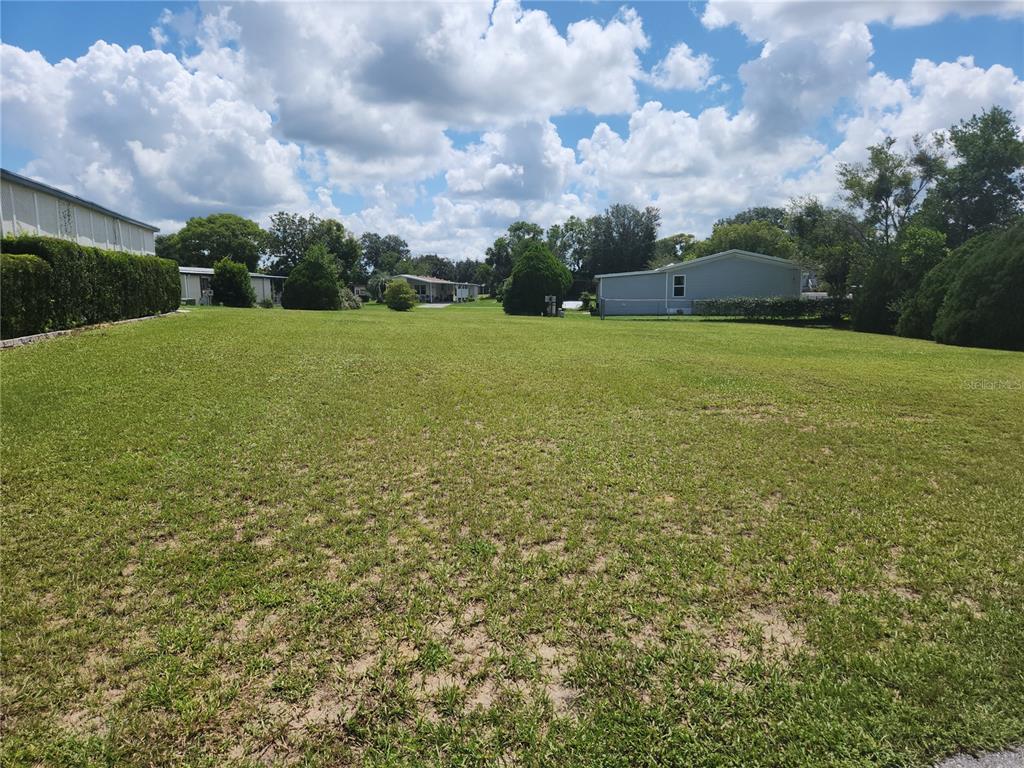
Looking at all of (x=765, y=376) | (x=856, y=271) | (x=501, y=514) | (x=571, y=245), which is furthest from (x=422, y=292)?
(x=501, y=514)

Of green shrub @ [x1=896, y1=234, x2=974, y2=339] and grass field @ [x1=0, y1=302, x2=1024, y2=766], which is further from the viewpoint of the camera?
green shrub @ [x1=896, y1=234, x2=974, y2=339]

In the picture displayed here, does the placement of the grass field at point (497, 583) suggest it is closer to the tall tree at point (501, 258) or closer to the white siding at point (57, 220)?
the white siding at point (57, 220)

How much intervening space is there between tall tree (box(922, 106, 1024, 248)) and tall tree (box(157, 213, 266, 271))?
58277 mm

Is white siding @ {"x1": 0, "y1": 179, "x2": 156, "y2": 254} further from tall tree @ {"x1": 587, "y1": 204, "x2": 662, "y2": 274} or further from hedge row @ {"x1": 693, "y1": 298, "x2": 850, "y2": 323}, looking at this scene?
tall tree @ {"x1": 587, "y1": 204, "x2": 662, "y2": 274}

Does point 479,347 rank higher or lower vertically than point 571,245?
lower

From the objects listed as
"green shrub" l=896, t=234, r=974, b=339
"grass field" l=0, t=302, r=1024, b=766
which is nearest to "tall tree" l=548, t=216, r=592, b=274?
"green shrub" l=896, t=234, r=974, b=339

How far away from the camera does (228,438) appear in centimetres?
509

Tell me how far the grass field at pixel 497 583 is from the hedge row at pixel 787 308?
918 inches

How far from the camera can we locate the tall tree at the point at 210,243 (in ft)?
194

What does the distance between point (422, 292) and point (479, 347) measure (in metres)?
53.3

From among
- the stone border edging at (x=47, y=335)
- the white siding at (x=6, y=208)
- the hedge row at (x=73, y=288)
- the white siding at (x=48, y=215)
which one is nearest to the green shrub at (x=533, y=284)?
the hedge row at (x=73, y=288)

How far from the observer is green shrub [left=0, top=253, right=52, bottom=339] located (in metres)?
9.11

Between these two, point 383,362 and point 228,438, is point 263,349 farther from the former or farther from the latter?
point 228,438

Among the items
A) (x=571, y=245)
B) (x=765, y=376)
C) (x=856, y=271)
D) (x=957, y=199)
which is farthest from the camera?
(x=571, y=245)
